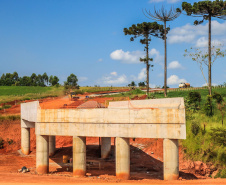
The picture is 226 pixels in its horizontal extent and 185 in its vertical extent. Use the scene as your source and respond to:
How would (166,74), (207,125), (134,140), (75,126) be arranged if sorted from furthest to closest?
(166,74), (134,140), (207,125), (75,126)

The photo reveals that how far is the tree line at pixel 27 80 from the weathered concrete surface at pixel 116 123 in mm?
135181

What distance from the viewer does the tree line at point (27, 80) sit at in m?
158

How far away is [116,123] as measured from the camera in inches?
868

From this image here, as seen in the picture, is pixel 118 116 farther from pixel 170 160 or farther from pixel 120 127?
pixel 170 160

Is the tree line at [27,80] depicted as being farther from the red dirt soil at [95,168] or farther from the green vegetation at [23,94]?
the red dirt soil at [95,168]

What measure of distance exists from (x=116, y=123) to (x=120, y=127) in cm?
41

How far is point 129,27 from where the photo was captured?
59.2 m

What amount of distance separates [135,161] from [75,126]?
9629 mm

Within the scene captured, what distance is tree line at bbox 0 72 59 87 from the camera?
6236 inches

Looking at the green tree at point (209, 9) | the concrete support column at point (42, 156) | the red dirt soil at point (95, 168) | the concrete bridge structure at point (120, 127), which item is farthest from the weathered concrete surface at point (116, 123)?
the green tree at point (209, 9)

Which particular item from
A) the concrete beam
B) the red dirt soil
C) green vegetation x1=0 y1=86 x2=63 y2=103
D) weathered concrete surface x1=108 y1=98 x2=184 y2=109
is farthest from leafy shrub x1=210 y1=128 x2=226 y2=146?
green vegetation x1=0 y1=86 x2=63 y2=103

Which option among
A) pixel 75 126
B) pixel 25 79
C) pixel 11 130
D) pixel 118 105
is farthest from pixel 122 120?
pixel 25 79

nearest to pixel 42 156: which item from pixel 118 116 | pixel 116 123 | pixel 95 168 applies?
pixel 95 168

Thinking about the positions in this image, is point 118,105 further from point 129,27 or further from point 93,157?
point 129,27
